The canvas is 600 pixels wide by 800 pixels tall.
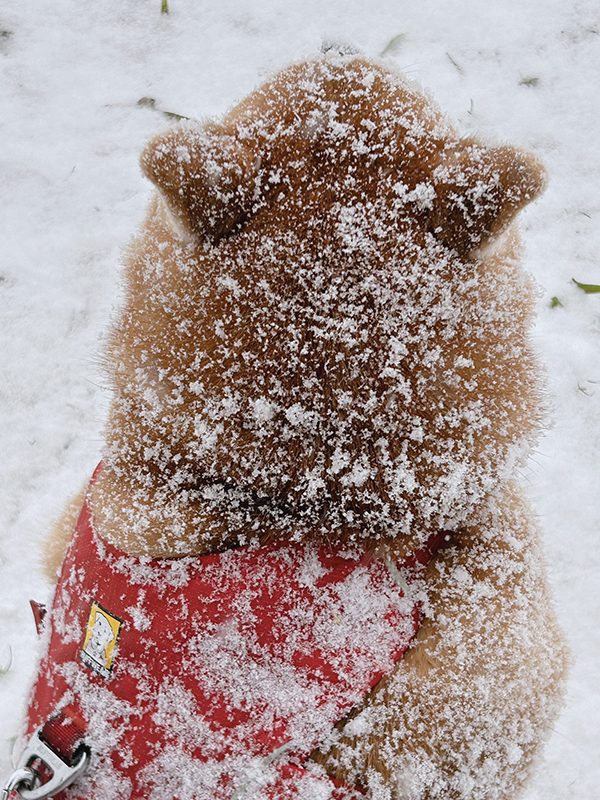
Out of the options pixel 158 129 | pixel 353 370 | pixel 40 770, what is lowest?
pixel 40 770

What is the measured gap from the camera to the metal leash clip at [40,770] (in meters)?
0.93

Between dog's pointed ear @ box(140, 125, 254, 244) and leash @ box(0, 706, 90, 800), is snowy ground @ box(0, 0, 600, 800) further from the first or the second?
dog's pointed ear @ box(140, 125, 254, 244)

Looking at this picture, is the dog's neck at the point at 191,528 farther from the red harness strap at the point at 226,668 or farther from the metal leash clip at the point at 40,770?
the metal leash clip at the point at 40,770

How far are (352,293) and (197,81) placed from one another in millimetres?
1680

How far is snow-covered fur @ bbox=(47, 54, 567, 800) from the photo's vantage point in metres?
0.79

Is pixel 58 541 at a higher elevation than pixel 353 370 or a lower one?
lower

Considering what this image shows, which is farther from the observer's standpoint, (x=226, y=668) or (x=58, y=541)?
(x=58, y=541)

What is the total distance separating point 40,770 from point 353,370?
2.57 ft

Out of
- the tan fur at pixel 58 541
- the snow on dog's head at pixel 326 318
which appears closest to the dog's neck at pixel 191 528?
the snow on dog's head at pixel 326 318

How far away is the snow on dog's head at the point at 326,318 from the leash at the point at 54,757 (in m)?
0.30

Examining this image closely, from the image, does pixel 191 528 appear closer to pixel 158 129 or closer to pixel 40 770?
pixel 40 770

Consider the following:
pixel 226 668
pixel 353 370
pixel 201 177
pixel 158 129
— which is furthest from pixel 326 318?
pixel 158 129

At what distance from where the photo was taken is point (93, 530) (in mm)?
984

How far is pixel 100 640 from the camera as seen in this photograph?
3.04 feet
